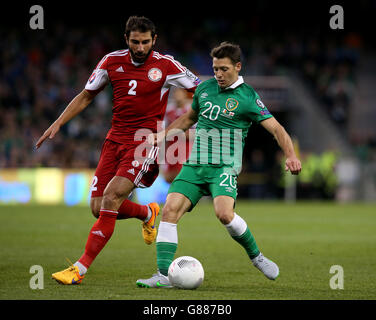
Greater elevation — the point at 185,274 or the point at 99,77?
the point at 99,77

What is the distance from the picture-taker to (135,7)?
91.9 ft

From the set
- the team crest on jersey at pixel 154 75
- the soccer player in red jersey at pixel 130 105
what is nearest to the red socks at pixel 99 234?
the soccer player in red jersey at pixel 130 105

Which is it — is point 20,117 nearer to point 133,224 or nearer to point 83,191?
point 83,191

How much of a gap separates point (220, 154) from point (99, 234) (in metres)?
1.29

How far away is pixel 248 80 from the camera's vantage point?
24.3m

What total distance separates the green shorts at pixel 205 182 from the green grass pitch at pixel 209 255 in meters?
0.81

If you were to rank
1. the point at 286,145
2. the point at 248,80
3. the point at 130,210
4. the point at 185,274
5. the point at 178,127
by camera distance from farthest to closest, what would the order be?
the point at 248,80 → the point at 130,210 → the point at 178,127 → the point at 286,145 → the point at 185,274

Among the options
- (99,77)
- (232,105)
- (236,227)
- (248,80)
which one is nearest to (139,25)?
(99,77)

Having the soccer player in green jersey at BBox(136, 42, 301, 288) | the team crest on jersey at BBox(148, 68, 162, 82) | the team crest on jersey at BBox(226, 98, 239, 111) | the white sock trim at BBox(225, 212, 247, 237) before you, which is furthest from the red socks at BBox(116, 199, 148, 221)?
the team crest on jersey at BBox(226, 98, 239, 111)

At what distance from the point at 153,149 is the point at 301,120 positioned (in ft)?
62.6

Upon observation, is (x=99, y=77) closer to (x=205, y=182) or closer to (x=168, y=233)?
(x=205, y=182)

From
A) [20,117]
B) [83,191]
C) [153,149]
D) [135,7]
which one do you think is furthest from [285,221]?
[135,7]

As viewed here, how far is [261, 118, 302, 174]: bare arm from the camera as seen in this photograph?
614 cm
